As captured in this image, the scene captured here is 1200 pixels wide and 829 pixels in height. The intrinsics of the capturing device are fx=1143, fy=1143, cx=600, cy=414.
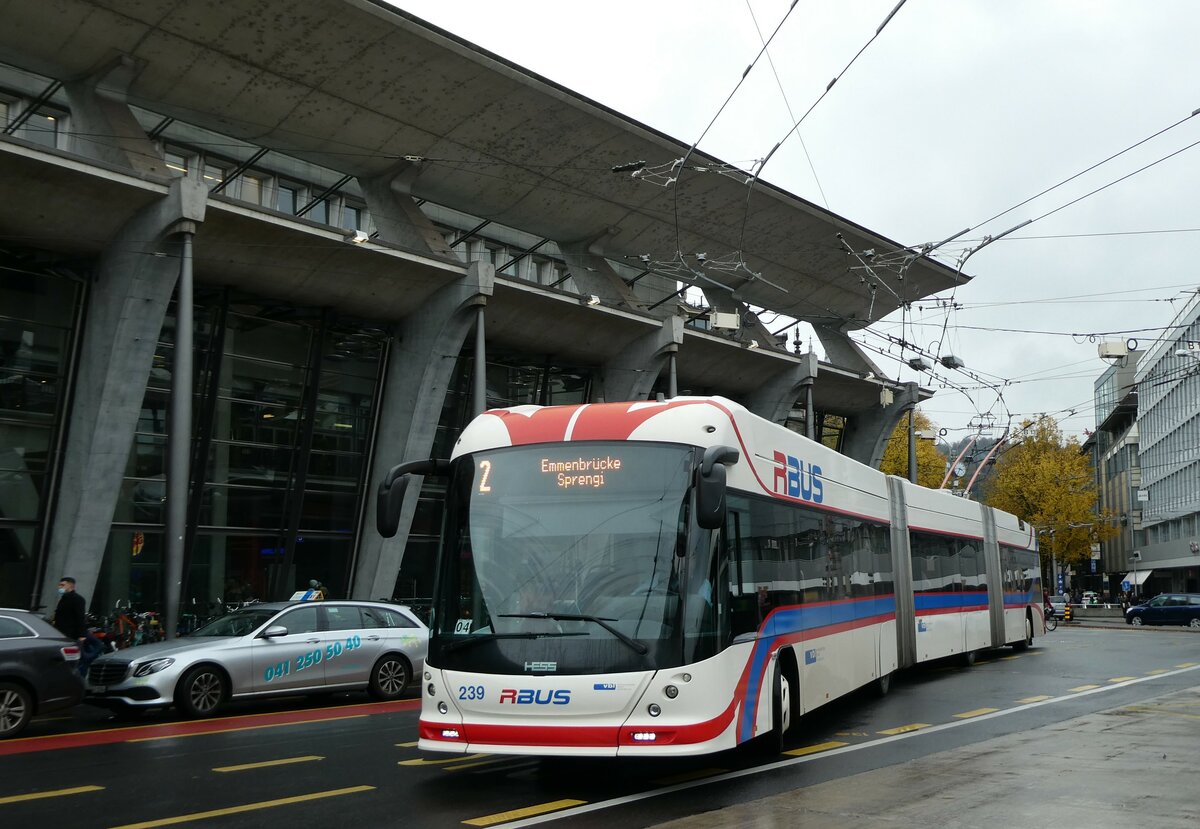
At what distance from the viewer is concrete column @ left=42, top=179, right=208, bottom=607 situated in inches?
885

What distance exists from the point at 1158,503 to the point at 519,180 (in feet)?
200

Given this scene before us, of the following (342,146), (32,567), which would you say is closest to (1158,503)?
(342,146)

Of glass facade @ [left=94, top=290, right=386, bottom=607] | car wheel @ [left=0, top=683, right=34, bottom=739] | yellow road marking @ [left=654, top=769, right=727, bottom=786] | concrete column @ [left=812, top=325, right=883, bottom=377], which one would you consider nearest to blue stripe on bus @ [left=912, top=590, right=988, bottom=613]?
yellow road marking @ [left=654, top=769, right=727, bottom=786]

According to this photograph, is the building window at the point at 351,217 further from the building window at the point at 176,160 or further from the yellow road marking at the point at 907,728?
the yellow road marking at the point at 907,728

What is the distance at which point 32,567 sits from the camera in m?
23.4

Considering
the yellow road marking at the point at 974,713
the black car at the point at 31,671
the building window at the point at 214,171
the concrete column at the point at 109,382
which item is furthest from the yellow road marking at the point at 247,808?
the building window at the point at 214,171

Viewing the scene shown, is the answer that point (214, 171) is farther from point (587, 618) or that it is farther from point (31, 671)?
point (587, 618)

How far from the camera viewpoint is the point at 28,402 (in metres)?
23.8

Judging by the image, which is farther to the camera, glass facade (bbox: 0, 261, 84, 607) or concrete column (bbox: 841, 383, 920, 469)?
concrete column (bbox: 841, 383, 920, 469)

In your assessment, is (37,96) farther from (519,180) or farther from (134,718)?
(134,718)

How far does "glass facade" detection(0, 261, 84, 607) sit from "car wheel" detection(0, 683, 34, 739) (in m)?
11.5

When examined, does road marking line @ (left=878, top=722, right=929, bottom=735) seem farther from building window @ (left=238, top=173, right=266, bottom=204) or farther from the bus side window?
building window @ (left=238, top=173, right=266, bottom=204)

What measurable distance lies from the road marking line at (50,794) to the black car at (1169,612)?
4335 cm

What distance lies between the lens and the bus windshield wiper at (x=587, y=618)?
875 cm
